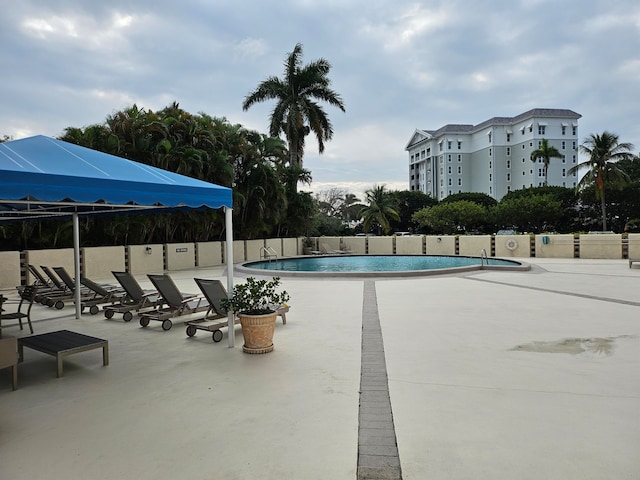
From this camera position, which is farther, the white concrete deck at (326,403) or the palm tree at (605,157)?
the palm tree at (605,157)

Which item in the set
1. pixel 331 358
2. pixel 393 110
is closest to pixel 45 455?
pixel 331 358

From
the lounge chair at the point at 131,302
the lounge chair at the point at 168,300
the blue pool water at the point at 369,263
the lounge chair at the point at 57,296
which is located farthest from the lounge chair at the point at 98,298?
the blue pool water at the point at 369,263

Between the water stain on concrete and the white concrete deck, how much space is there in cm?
5

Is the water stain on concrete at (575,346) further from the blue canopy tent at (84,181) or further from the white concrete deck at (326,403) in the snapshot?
the blue canopy tent at (84,181)

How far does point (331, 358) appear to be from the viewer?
580cm

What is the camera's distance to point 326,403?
14.0ft

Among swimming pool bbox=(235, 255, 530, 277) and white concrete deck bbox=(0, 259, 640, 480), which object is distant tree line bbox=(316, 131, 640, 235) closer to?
swimming pool bbox=(235, 255, 530, 277)

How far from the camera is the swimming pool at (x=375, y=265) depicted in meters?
15.7

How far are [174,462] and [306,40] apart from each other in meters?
30.6

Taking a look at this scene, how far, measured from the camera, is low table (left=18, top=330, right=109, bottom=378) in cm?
519

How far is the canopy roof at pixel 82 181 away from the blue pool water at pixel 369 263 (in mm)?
13673

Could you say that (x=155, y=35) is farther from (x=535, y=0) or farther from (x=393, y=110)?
(x=393, y=110)

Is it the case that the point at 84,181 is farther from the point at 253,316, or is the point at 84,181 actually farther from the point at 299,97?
the point at 299,97

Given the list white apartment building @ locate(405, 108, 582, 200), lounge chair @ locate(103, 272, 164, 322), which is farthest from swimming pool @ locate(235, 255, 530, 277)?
white apartment building @ locate(405, 108, 582, 200)
